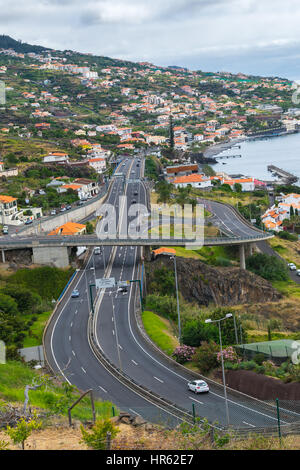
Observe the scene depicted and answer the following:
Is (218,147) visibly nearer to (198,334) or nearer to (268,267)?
(268,267)

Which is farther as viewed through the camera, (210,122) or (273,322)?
(210,122)

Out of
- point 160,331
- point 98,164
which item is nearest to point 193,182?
point 98,164

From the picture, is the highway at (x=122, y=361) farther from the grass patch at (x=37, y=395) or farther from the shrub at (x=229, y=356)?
the shrub at (x=229, y=356)

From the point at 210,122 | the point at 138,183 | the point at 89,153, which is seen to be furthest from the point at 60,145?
the point at 210,122

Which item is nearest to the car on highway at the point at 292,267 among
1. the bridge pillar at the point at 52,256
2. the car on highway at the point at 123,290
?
the car on highway at the point at 123,290

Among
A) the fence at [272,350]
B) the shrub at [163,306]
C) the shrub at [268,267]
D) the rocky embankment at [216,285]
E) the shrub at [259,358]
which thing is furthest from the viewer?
the shrub at [268,267]

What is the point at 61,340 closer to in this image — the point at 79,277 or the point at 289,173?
the point at 79,277
